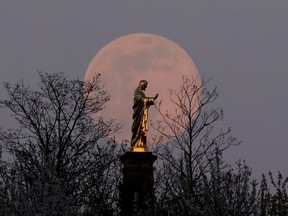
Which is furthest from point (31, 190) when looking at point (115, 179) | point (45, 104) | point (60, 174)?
point (115, 179)

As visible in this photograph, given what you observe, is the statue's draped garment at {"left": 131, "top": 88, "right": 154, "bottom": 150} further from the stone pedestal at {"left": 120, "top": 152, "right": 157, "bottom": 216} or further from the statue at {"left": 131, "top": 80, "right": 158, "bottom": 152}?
the stone pedestal at {"left": 120, "top": 152, "right": 157, "bottom": 216}

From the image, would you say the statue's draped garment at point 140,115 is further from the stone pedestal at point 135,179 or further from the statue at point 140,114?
the stone pedestal at point 135,179

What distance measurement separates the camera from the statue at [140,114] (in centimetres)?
2542

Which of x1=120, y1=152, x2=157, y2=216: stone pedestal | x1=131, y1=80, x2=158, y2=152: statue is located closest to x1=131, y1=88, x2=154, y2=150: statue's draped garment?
x1=131, y1=80, x2=158, y2=152: statue

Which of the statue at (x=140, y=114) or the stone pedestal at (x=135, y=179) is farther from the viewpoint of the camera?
the statue at (x=140, y=114)

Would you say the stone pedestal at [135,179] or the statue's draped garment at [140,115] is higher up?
the statue's draped garment at [140,115]

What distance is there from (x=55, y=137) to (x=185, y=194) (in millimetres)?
10237

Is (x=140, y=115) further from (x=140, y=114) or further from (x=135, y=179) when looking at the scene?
(x=135, y=179)

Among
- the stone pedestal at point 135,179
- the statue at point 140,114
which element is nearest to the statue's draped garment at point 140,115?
the statue at point 140,114

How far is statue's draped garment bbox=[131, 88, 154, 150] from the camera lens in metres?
25.5

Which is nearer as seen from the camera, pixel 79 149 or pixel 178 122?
pixel 178 122

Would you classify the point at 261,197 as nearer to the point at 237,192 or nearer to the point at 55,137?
the point at 237,192

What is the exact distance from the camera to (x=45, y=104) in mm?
25250

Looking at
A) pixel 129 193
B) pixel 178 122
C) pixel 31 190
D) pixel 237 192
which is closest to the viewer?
pixel 237 192
